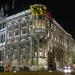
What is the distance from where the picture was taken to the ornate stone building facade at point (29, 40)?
52.2 metres

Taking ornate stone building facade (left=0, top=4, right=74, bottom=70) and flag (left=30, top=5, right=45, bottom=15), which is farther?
flag (left=30, top=5, right=45, bottom=15)

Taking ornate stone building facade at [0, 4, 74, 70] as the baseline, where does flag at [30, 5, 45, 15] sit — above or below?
above

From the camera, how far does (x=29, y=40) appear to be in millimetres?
53969

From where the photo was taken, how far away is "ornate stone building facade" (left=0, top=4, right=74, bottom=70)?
171 feet

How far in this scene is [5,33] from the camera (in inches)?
2381

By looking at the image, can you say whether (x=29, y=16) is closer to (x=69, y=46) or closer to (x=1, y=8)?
(x=1, y=8)

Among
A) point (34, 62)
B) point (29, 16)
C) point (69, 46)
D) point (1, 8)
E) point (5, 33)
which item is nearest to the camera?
point (34, 62)

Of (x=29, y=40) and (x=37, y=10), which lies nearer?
(x=37, y=10)

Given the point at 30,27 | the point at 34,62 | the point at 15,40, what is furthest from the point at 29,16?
the point at 34,62

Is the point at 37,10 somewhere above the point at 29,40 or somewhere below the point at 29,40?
above

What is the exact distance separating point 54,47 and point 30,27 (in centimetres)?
1205

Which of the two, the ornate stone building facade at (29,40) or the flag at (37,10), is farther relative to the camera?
the flag at (37,10)

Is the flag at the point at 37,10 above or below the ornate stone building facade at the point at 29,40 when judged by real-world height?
above

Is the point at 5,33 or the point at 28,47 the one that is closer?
Answer: the point at 28,47
